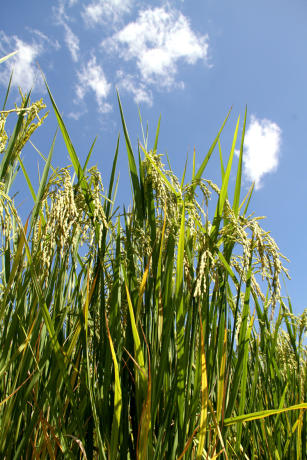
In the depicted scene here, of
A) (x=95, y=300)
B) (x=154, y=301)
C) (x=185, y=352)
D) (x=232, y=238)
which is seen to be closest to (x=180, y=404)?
(x=185, y=352)

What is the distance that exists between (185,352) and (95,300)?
1.35ft

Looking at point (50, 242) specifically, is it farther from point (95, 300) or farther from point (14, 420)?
point (14, 420)

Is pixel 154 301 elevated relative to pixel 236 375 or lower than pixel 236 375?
elevated

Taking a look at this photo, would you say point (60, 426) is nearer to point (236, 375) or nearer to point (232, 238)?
point (236, 375)

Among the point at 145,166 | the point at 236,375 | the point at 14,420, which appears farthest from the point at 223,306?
the point at 14,420

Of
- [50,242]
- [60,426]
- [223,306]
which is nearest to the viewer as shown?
[50,242]

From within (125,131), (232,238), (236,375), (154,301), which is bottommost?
(236,375)

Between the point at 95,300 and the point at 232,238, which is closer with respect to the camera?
the point at 232,238

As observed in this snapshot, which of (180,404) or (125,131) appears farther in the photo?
(125,131)

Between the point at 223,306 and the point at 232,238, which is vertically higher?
the point at 232,238

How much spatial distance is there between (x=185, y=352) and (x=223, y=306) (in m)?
0.31

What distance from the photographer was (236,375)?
1.31m

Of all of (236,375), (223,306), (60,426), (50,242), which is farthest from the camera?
(223,306)

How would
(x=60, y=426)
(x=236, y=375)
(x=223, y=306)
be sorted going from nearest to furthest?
(x=60, y=426) → (x=236, y=375) → (x=223, y=306)
